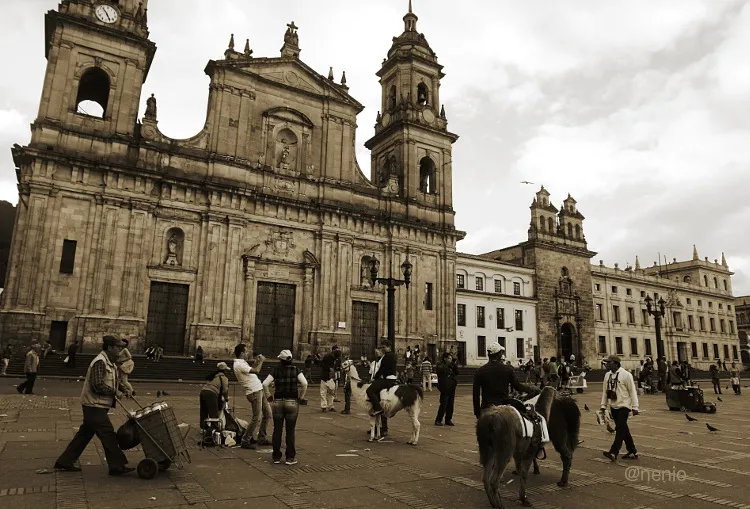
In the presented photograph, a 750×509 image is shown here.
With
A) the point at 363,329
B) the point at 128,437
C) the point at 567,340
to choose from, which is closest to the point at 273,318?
the point at 363,329

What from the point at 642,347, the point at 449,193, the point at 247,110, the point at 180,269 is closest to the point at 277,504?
the point at 180,269

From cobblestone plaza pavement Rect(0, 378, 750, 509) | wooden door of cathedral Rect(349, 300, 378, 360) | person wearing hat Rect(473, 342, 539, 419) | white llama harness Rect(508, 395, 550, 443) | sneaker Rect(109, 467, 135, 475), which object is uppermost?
wooden door of cathedral Rect(349, 300, 378, 360)

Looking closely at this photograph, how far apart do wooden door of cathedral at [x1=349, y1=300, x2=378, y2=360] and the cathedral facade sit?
0.32 ft

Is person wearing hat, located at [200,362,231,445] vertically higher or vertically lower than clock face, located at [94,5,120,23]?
lower

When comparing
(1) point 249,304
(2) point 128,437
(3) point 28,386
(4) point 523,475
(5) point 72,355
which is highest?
(1) point 249,304

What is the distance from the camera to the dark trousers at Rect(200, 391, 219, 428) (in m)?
8.95

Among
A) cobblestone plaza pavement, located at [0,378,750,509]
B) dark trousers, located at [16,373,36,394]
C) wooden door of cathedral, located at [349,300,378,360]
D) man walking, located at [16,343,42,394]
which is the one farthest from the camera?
wooden door of cathedral, located at [349,300,378,360]

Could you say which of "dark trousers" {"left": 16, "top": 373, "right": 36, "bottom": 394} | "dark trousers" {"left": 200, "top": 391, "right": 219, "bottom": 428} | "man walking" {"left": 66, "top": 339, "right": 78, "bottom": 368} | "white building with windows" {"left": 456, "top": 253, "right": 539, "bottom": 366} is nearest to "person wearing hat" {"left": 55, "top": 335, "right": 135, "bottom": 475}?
"dark trousers" {"left": 200, "top": 391, "right": 219, "bottom": 428}

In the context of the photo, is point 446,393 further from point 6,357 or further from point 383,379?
point 6,357

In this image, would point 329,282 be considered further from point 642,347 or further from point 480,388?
point 642,347

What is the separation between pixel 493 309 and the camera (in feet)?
147

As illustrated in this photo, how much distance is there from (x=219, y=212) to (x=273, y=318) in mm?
7077

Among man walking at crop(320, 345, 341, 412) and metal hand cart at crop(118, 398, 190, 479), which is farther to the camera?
man walking at crop(320, 345, 341, 412)

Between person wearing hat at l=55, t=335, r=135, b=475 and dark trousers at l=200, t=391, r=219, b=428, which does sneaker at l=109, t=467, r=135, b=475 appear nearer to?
person wearing hat at l=55, t=335, r=135, b=475
